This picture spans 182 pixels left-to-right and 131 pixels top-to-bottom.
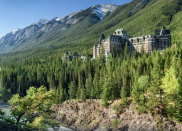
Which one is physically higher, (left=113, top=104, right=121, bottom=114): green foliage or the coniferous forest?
the coniferous forest

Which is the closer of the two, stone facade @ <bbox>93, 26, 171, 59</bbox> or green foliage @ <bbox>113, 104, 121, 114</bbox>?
green foliage @ <bbox>113, 104, 121, 114</bbox>

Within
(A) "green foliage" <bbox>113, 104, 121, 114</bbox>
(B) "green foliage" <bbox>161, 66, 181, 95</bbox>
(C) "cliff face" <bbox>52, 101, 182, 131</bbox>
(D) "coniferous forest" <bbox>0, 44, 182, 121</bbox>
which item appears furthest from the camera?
(A) "green foliage" <bbox>113, 104, 121, 114</bbox>

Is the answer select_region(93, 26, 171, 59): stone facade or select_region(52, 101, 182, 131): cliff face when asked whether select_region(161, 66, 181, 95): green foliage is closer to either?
select_region(52, 101, 182, 131): cliff face

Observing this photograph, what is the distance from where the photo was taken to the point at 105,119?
5853 centimetres

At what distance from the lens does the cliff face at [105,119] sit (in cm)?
4894

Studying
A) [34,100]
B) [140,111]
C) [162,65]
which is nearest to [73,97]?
[140,111]

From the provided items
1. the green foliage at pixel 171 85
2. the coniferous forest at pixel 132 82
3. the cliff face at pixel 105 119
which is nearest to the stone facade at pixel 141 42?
the coniferous forest at pixel 132 82

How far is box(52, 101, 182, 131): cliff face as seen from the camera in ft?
161

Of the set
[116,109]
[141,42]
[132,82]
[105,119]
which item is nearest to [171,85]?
[116,109]

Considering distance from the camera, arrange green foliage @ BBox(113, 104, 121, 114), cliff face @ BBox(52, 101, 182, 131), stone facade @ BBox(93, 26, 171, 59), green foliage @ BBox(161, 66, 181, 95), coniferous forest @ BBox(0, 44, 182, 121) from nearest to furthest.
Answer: green foliage @ BBox(161, 66, 181, 95) < cliff face @ BBox(52, 101, 182, 131) < coniferous forest @ BBox(0, 44, 182, 121) < green foliage @ BBox(113, 104, 121, 114) < stone facade @ BBox(93, 26, 171, 59)

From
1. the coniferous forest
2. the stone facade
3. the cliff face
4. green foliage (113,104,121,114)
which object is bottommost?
the cliff face

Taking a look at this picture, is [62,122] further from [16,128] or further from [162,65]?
[16,128]

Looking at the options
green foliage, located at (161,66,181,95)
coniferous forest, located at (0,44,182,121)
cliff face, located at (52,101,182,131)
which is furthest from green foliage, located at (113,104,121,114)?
green foliage, located at (161,66,181,95)

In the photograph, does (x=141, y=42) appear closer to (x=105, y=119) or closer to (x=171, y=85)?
(x=171, y=85)
